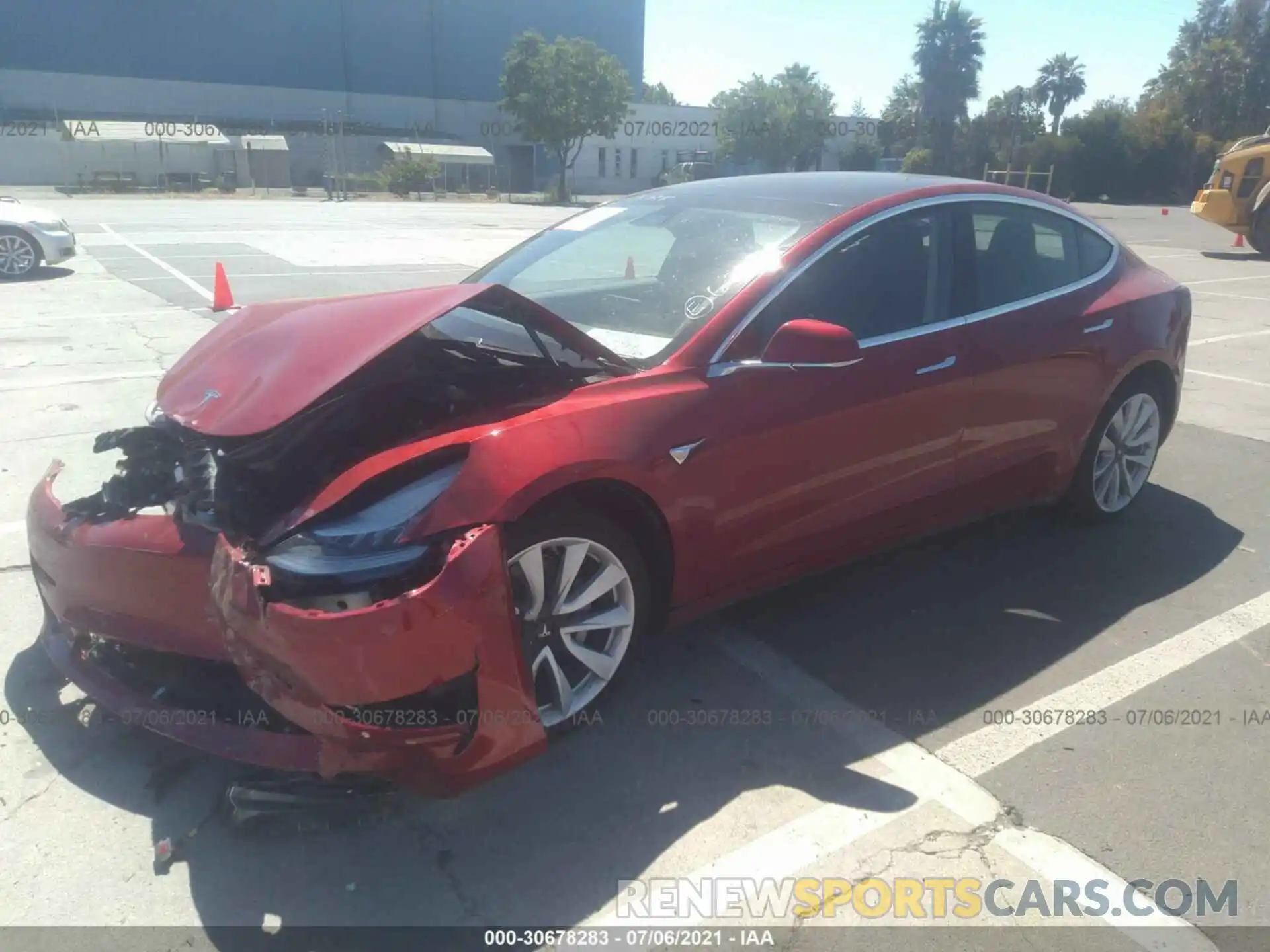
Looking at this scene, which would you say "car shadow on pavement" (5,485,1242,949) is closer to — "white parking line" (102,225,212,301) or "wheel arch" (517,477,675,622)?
"wheel arch" (517,477,675,622)

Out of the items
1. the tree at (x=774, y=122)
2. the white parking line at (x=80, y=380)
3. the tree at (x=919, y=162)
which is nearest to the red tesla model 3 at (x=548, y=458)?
the white parking line at (x=80, y=380)

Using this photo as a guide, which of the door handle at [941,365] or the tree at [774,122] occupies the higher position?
the tree at [774,122]

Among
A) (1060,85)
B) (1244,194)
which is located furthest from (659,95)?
(1244,194)

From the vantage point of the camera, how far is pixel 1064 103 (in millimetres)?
81688

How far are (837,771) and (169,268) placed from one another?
14.6 meters

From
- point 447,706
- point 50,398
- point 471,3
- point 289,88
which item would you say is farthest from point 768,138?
point 447,706

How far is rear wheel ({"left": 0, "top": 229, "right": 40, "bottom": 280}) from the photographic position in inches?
503

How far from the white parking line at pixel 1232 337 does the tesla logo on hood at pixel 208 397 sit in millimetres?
9875

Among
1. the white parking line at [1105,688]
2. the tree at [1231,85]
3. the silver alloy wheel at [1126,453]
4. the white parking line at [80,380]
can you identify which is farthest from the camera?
the tree at [1231,85]

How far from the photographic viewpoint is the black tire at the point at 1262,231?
1902 cm

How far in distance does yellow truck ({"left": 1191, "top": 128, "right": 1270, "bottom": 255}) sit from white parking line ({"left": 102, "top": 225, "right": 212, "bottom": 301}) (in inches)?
722

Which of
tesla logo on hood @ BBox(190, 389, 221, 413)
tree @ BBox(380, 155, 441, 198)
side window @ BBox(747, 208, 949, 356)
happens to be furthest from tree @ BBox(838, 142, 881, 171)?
tesla logo on hood @ BBox(190, 389, 221, 413)

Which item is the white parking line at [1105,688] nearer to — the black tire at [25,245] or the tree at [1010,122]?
the black tire at [25,245]

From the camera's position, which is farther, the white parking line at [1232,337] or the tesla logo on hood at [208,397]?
the white parking line at [1232,337]
